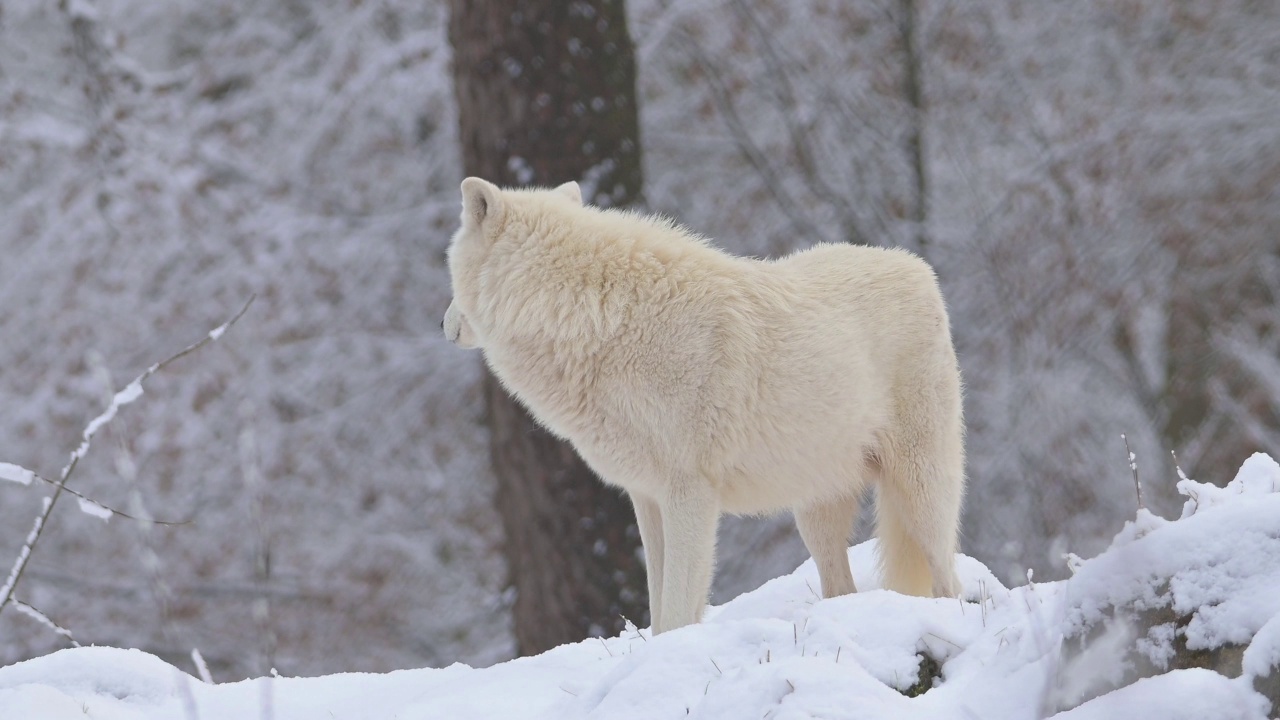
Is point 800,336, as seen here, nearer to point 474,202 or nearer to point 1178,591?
point 474,202

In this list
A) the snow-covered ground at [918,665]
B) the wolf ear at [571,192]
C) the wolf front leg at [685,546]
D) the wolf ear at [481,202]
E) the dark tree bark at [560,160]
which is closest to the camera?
the snow-covered ground at [918,665]

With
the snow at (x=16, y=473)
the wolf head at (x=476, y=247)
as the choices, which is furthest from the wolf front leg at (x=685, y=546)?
the snow at (x=16, y=473)

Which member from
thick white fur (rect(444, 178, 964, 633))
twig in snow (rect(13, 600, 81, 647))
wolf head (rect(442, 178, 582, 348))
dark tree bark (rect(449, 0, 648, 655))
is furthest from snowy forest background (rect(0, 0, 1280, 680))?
twig in snow (rect(13, 600, 81, 647))

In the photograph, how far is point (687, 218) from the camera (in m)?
10.8

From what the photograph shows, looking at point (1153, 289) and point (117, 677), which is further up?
point (117, 677)

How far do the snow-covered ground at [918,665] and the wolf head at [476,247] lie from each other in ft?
4.36

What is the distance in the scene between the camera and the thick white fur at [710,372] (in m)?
4.57

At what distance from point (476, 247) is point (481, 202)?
177 mm

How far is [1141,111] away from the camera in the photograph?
426 inches

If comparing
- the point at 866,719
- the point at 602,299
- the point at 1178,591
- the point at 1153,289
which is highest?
the point at 602,299

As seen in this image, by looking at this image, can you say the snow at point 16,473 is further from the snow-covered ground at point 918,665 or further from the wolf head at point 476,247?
the wolf head at point 476,247

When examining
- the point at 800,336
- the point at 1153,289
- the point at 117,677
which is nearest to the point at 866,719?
the point at 800,336

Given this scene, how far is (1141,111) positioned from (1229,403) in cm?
255

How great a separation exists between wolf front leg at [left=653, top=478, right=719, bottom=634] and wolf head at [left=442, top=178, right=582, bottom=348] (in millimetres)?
1042
